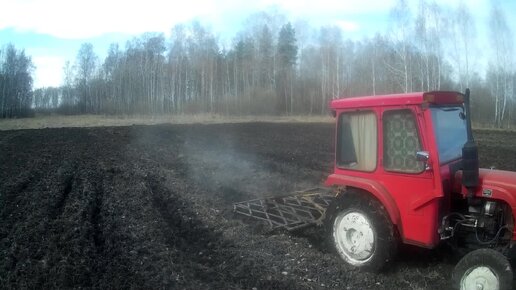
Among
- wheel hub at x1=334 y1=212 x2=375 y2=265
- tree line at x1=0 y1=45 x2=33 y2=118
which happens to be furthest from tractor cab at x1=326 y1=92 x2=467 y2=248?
tree line at x1=0 y1=45 x2=33 y2=118

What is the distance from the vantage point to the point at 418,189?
4.37 meters

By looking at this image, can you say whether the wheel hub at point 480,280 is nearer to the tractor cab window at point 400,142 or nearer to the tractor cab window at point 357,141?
the tractor cab window at point 400,142

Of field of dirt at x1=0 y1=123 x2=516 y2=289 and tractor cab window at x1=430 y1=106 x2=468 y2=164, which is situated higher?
tractor cab window at x1=430 y1=106 x2=468 y2=164

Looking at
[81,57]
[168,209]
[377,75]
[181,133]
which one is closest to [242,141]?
[181,133]

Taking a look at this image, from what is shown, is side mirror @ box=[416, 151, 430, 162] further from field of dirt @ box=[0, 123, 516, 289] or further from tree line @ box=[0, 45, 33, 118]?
tree line @ box=[0, 45, 33, 118]

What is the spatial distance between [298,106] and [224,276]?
4154cm

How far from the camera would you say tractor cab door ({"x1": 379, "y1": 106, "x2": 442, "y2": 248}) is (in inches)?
168

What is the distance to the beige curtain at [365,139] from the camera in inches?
189

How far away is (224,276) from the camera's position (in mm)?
4797

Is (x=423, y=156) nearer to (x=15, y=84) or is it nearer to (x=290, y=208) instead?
Answer: (x=290, y=208)

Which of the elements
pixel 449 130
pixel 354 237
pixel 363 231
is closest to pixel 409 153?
pixel 449 130

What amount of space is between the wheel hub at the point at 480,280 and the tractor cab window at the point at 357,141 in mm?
1505

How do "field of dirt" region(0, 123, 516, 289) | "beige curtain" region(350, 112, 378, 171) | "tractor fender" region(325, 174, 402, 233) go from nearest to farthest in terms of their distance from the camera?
"tractor fender" region(325, 174, 402, 233)
"field of dirt" region(0, 123, 516, 289)
"beige curtain" region(350, 112, 378, 171)

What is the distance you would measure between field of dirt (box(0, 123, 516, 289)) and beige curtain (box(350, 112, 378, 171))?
1235 millimetres
